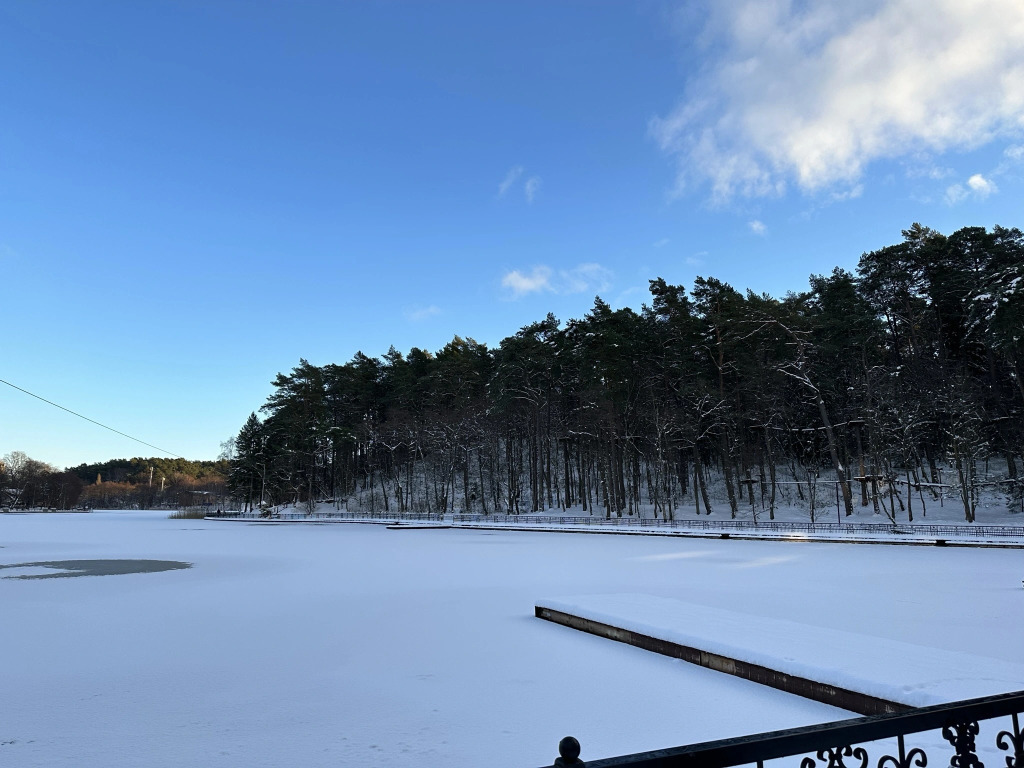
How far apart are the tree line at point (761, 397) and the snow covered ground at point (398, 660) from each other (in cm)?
2393

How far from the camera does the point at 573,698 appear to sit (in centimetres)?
673


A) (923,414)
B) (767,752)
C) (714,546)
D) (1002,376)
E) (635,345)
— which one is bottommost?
(714,546)

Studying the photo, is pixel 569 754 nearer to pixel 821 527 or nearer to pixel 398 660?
pixel 398 660

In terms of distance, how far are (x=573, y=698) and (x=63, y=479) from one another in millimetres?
166244

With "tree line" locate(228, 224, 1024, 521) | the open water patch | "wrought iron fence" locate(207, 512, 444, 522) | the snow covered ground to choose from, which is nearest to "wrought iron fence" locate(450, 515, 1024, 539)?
"tree line" locate(228, 224, 1024, 521)

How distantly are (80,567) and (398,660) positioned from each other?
18.5 meters

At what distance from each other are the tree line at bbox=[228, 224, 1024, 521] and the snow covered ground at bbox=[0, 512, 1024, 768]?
942 inches

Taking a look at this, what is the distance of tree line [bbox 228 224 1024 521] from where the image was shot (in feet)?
130

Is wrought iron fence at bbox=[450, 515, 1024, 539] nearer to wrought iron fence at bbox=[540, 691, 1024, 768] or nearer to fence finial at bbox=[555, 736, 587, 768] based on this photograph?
wrought iron fence at bbox=[540, 691, 1024, 768]

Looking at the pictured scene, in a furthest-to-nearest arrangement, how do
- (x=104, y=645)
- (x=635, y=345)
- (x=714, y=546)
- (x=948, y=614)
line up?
(x=635, y=345) < (x=714, y=546) < (x=948, y=614) < (x=104, y=645)

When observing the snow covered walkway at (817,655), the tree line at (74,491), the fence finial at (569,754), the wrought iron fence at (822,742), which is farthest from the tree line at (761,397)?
the tree line at (74,491)

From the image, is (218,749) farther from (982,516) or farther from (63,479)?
(63,479)

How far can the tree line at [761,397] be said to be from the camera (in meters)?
39.6

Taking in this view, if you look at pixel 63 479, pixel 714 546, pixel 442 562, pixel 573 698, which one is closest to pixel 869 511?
pixel 714 546
